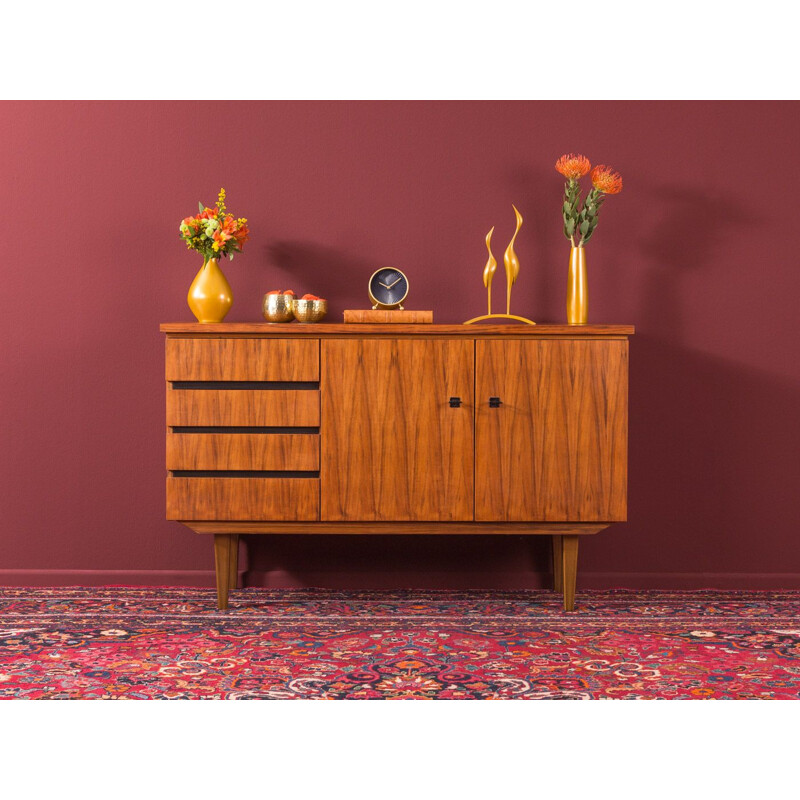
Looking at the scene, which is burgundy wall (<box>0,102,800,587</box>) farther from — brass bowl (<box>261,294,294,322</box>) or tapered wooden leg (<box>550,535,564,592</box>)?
brass bowl (<box>261,294,294,322</box>)

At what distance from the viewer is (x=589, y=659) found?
2.58 metres

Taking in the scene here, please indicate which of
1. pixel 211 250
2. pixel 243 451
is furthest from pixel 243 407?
pixel 211 250

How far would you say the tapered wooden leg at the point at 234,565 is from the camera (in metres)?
3.37

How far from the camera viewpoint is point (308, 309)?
123 inches

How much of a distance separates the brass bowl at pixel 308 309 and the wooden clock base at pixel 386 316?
0.13 metres

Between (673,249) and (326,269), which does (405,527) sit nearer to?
(326,269)

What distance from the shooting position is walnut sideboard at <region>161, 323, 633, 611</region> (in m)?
2.95

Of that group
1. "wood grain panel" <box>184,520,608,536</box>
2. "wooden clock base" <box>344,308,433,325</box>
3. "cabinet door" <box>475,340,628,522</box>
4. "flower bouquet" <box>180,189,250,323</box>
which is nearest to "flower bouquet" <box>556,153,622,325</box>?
"cabinet door" <box>475,340,628,522</box>

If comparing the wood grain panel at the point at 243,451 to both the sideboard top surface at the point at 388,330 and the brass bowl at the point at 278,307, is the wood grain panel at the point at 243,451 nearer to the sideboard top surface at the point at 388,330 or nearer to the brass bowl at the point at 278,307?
the sideboard top surface at the point at 388,330

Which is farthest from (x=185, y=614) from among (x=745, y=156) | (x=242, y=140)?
(x=745, y=156)

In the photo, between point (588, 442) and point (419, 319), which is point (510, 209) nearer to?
point (419, 319)

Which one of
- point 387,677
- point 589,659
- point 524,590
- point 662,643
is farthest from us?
point 524,590

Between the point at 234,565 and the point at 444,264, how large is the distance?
1.54 m

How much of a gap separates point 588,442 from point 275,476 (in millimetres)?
1140
